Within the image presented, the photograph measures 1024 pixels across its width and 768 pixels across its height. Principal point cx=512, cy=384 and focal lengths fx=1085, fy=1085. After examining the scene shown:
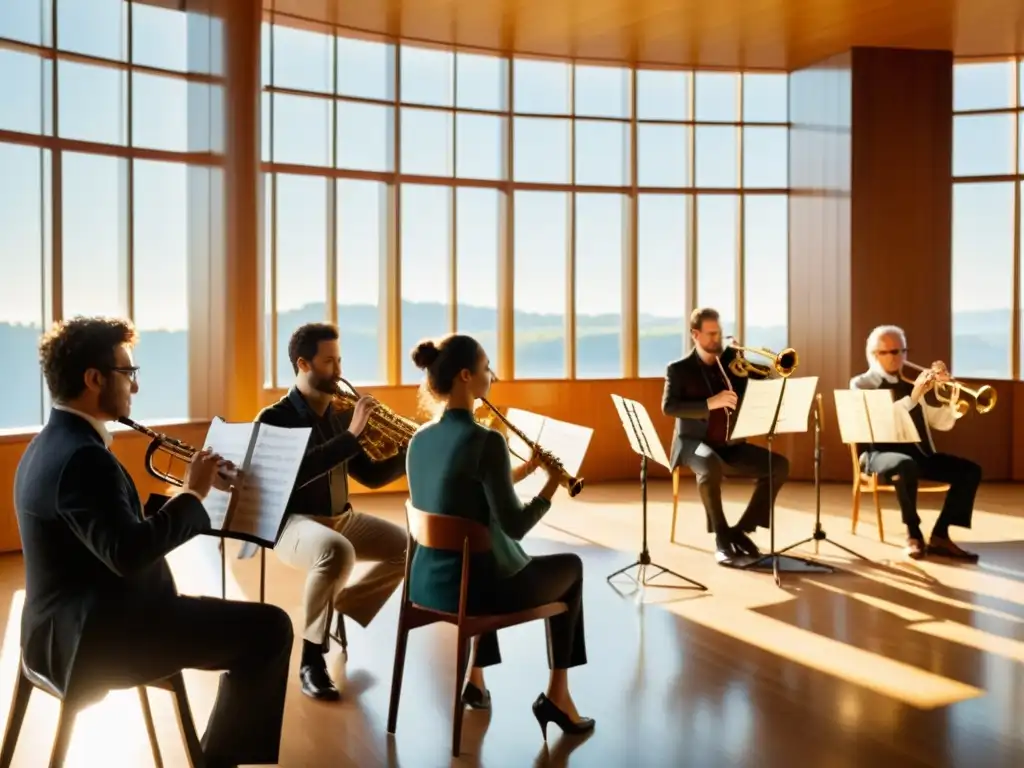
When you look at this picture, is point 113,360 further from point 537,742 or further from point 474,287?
point 474,287

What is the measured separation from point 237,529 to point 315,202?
579 cm

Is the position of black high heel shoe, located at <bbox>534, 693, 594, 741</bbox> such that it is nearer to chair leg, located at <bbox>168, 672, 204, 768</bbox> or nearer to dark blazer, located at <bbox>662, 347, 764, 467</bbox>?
chair leg, located at <bbox>168, 672, 204, 768</bbox>

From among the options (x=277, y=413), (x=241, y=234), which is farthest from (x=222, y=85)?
(x=277, y=413)

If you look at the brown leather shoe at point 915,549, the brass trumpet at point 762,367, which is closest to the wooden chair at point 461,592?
the brass trumpet at point 762,367

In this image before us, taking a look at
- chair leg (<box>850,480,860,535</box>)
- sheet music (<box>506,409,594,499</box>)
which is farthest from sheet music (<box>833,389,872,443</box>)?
sheet music (<box>506,409,594,499</box>)

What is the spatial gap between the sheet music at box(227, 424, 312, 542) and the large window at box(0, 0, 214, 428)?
12.3 feet

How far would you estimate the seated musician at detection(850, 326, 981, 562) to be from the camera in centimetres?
611

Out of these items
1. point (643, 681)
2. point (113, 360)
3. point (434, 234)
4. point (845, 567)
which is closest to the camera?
point (113, 360)

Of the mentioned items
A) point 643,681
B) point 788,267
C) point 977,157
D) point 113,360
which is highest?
point 977,157

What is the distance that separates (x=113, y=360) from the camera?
8.16 feet

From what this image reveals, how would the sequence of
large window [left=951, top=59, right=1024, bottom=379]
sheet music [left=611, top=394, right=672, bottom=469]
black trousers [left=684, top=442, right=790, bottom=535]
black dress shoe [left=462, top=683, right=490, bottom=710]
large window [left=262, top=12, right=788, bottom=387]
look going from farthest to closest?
large window [left=951, top=59, right=1024, bottom=379], large window [left=262, top=12, right=788, bottom=387], black trousers [left=684, top=442, right=790, bottom=535], sheet music [left=611, top=394, right=672, bottom=469], black dress shoe [left=462, top=683, right=490, bottom=710]

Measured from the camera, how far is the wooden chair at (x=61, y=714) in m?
2.40

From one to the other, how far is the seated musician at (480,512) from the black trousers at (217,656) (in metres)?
0.70

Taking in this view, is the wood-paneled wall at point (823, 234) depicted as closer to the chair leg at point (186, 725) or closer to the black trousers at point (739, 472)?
→ the black trousers at point (739, 472)
